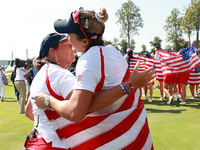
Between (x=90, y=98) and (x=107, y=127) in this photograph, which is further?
(x=107, y=127)

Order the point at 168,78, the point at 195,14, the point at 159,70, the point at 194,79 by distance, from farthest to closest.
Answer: the point at 195,14 → the point at 194,79 → the point at 159,70 → the point at 168,78

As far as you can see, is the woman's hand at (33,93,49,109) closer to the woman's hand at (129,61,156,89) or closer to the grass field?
the woman's hand at (129,61,156,89)

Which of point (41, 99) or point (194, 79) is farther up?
point (41, 99)

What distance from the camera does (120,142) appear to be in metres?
1.61

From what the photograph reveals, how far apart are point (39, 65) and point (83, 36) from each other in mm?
750

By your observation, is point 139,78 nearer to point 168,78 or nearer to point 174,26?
point 168,78

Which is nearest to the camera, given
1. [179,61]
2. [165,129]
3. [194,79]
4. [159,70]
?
[165,129]

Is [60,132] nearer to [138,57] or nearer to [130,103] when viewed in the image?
[130,103]

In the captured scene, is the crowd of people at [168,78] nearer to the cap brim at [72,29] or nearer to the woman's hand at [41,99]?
the cap brim at [72,29]

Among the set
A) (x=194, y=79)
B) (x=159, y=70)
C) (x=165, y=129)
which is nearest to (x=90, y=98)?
(x=165, y=129)

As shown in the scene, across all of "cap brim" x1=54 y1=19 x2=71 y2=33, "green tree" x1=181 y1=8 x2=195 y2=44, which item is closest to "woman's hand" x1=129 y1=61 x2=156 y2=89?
"cap brim" x1=54 y1=19 x2=71 y2=33

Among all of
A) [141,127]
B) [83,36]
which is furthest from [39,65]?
[141,127]

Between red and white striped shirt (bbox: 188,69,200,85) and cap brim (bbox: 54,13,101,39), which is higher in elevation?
cap brim (bbox: 54,13,101,39)

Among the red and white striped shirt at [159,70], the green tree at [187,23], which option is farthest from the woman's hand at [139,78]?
the green tree at [187,23]
